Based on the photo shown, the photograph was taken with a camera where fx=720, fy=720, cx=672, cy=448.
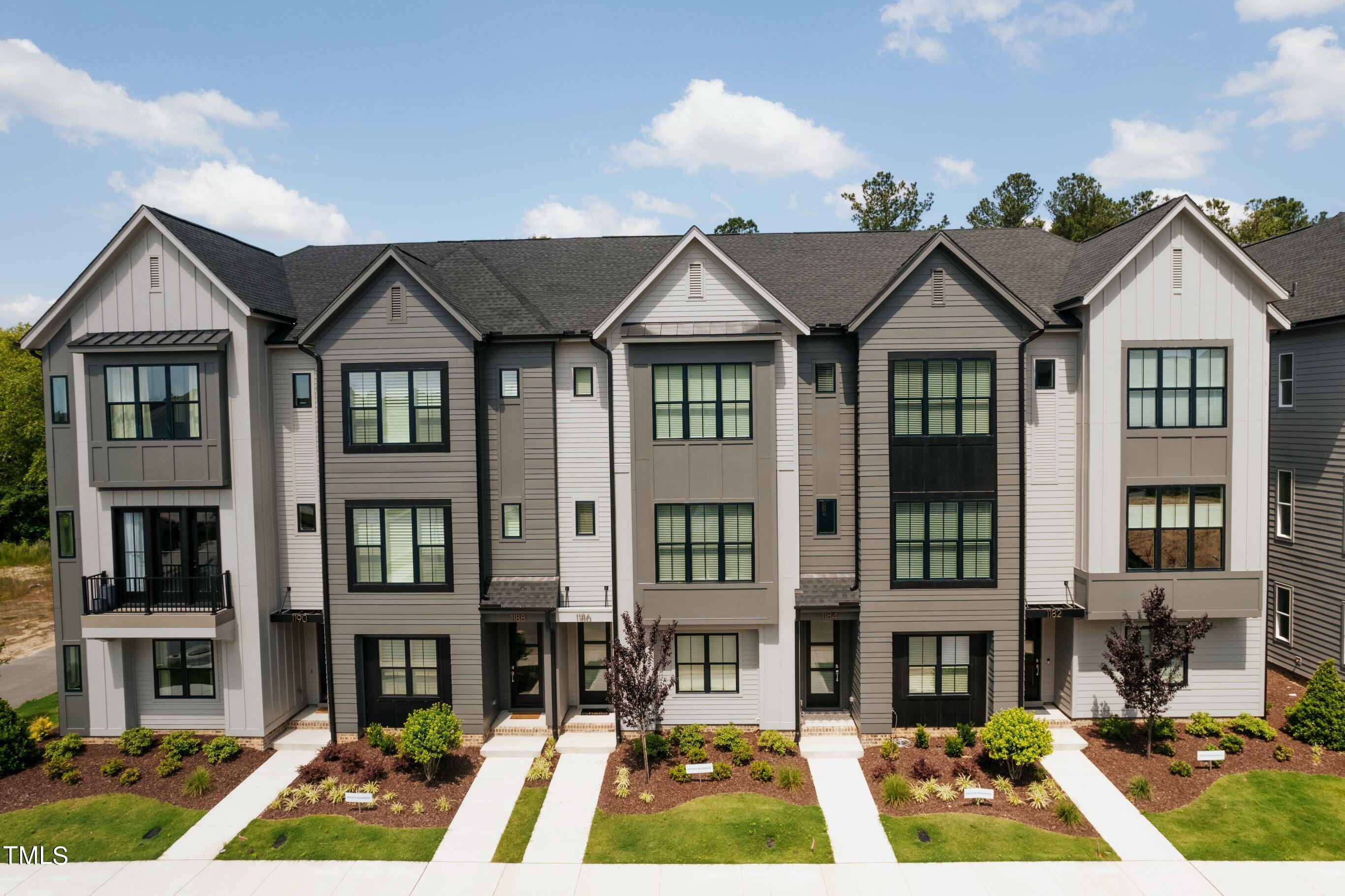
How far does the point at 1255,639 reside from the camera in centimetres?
1800

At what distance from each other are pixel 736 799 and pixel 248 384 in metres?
15.1

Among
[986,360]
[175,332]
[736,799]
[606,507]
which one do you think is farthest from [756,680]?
[175,332]

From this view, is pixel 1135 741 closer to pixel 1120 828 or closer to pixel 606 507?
pixel 1120 828

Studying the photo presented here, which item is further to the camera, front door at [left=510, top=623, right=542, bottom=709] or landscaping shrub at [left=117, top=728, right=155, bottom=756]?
front door at [left=510, top=623, right=542, bottom=709]

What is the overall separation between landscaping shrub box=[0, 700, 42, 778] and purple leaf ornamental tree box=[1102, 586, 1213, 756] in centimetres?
2558

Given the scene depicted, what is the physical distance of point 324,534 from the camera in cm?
1798

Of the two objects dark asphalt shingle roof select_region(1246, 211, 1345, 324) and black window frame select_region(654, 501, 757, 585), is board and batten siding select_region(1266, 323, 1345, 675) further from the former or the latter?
black window frame select_region(654, 501, 757, 585)

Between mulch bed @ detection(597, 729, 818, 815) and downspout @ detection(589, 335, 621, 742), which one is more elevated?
downspout @ detection(589, 335, 621, 742)

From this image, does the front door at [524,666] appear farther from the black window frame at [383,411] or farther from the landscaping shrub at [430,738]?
the black window frame at [383,411]

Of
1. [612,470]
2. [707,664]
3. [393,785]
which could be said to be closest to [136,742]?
[393,785]

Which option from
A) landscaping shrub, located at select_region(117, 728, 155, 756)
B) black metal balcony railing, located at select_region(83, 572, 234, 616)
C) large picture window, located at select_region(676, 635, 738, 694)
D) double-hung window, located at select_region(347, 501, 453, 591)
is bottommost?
landscaping shrub, located at select_region(117, 728, 155, 756)

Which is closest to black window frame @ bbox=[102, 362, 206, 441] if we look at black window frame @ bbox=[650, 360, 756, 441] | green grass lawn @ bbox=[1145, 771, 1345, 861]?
black window frame @ bbox=[650, 360, 756, 441]

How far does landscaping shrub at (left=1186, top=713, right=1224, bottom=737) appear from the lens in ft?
56.6

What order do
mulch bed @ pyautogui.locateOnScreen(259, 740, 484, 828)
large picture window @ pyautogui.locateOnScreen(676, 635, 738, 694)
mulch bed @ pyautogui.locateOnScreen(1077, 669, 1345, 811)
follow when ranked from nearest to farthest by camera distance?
mulch bed @ pyautogui.locateOnScreen(259, 740, 484, 828)
mulch bed @ pyautogui.locateOnScreen(1077, 669, 1345, 811)
large picture window @ pyautogui.locateOnScreen(676, 635, 738, 694)
